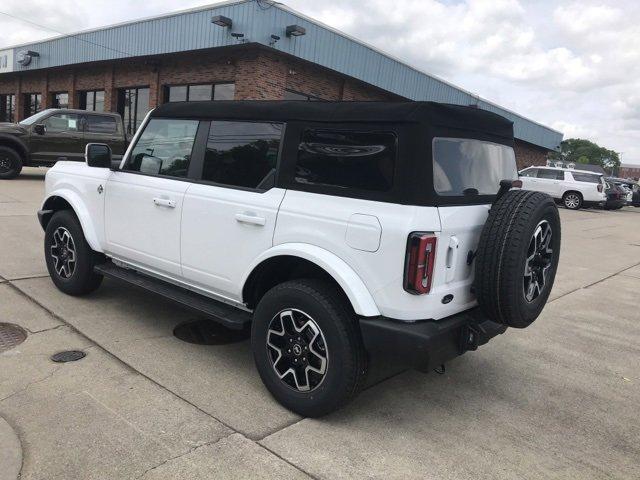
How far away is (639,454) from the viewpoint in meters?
3.00

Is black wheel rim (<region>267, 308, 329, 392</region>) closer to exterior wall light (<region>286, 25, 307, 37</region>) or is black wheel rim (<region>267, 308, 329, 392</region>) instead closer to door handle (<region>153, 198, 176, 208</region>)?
door handle (<region>153, 198, 176, 208</region>)

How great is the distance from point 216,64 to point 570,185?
1563cm

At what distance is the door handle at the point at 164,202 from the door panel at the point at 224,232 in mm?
130

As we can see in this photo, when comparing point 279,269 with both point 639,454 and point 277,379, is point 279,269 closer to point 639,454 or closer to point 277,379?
point 277,379

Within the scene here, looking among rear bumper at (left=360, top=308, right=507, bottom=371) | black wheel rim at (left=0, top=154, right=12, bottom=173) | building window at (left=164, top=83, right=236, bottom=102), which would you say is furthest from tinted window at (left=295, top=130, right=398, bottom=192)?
building window at (left=164, top=83, right=236, bottom=102)

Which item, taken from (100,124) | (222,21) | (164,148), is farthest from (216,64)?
(164,148)

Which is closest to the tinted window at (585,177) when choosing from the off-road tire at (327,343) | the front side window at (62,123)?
the front side window at (62,123)

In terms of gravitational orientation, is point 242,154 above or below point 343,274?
above

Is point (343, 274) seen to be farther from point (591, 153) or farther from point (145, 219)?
point (591, 153)

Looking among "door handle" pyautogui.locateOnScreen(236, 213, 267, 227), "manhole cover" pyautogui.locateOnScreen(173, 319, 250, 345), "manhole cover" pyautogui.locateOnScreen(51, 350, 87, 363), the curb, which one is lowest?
the curb

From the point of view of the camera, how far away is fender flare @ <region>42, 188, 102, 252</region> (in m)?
4.46

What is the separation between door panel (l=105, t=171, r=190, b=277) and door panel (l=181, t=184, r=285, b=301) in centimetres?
13

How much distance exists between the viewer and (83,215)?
Result: 457 centimetres

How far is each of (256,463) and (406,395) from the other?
1.30 meters
